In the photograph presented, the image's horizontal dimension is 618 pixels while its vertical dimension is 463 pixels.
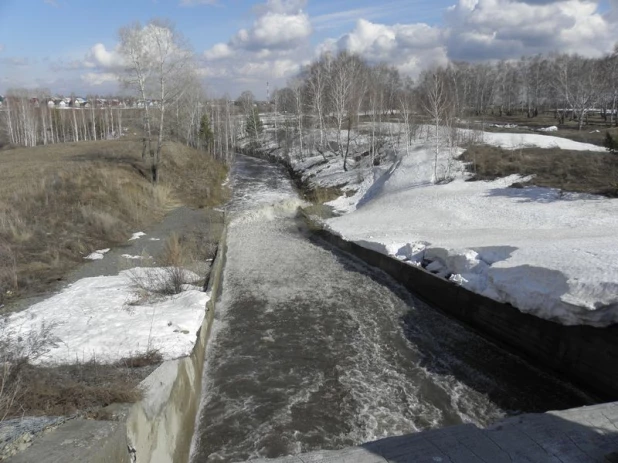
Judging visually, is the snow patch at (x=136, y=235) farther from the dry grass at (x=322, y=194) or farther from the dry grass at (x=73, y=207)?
the dry grass at (x=322, y=194)

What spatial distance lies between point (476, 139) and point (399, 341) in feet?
77.7

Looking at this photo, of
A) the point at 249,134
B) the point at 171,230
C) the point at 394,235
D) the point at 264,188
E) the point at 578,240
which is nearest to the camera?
the point at 578,240

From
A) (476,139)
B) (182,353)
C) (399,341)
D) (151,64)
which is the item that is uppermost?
(151,64)

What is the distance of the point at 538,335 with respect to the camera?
896cm

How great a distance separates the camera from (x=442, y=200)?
20625 millimetres

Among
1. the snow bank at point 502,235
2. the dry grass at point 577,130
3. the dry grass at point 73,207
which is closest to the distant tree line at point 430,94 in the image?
the dry grass at point 577,130

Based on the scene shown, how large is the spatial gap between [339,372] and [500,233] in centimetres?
841

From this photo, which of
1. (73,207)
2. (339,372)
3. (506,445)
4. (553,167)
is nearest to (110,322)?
(339,372)

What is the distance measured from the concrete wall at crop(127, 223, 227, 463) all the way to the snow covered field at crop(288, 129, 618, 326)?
664 centimetres

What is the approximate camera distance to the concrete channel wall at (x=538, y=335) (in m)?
7.67

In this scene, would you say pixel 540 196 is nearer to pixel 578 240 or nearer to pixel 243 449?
pixel 578 240

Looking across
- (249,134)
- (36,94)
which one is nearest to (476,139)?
(249,134)

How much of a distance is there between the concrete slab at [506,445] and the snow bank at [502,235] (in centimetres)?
297

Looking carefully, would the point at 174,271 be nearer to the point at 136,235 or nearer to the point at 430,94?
the point at 136,235
